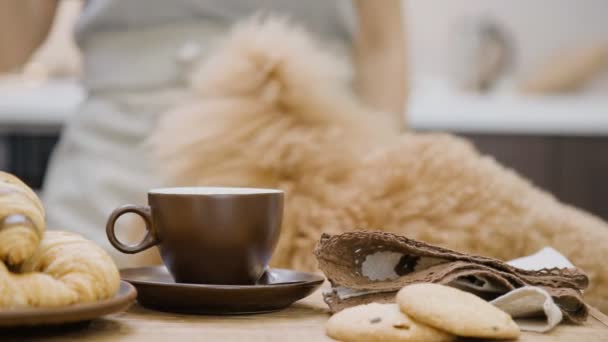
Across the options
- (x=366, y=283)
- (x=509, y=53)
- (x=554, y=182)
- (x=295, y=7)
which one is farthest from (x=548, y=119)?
(x=366, y=283)

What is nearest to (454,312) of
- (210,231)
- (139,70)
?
(210,231)

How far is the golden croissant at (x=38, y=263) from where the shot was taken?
0.35 meters

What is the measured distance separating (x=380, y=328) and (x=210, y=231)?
4.7 inches

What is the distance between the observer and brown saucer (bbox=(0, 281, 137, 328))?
338 mm

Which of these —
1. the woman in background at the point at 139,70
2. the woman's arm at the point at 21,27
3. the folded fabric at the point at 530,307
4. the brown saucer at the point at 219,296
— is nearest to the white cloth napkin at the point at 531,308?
the folded fabric at the point at 530,307

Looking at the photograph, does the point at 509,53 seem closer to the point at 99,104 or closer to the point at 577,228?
the point at 99,104

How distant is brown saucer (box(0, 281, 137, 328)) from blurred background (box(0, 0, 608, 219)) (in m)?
1.93

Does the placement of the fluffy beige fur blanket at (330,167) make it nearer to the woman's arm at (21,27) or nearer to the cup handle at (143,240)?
the cup handle at (143,240)

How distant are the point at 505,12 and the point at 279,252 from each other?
237 centimetres

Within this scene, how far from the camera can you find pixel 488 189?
0.68 metres

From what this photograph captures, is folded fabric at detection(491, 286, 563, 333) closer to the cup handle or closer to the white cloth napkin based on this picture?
the white cloth napkin

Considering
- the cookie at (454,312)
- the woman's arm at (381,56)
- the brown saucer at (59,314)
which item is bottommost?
the cookie at (454,312)

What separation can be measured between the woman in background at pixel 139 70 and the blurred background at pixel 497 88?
973 mm

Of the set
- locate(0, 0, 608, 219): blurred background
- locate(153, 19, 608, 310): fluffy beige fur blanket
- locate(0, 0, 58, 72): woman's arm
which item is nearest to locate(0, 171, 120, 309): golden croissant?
locate(153, 19, 608, 310): fluffy beige fur blanket
